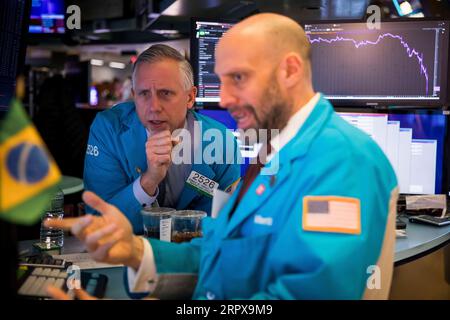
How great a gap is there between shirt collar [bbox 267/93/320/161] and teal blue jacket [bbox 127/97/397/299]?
0.04 feet

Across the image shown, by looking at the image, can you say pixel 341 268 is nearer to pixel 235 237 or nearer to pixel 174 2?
pixel 235 237

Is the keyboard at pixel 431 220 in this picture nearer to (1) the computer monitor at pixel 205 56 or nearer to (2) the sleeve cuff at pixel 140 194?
(1) the computer monitor at pixel 205 56

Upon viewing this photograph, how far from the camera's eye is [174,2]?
15.4 ft

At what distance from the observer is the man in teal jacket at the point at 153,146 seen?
1.95m

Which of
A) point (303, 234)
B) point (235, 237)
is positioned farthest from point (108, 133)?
point (303, 234)

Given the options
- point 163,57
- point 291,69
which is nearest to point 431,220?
point 163,57

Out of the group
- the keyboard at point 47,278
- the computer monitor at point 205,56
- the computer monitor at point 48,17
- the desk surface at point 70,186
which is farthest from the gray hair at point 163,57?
the computer monitor at point 48,17

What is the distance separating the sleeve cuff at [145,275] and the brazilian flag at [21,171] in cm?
54

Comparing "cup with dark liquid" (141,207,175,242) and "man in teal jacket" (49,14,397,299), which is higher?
"man in teal jacket" (49,14,397,299)

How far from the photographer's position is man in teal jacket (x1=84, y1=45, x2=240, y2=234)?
1.95 m

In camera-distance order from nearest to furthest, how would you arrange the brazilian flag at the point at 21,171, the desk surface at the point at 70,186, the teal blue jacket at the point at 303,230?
the brazilian flag at the point at 21,171 < the teal blue jacket at the point at 303,230 < the desk surface at the point at 70,186

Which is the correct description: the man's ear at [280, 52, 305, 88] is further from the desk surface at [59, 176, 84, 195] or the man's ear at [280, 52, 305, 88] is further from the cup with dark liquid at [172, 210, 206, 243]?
the desk surface at [59, 176, 84, 195]

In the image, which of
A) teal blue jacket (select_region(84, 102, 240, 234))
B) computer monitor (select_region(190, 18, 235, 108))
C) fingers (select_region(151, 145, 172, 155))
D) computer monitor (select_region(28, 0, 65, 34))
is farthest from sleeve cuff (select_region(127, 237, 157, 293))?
computer monitor (select_region(28, 0, 65, 34))
